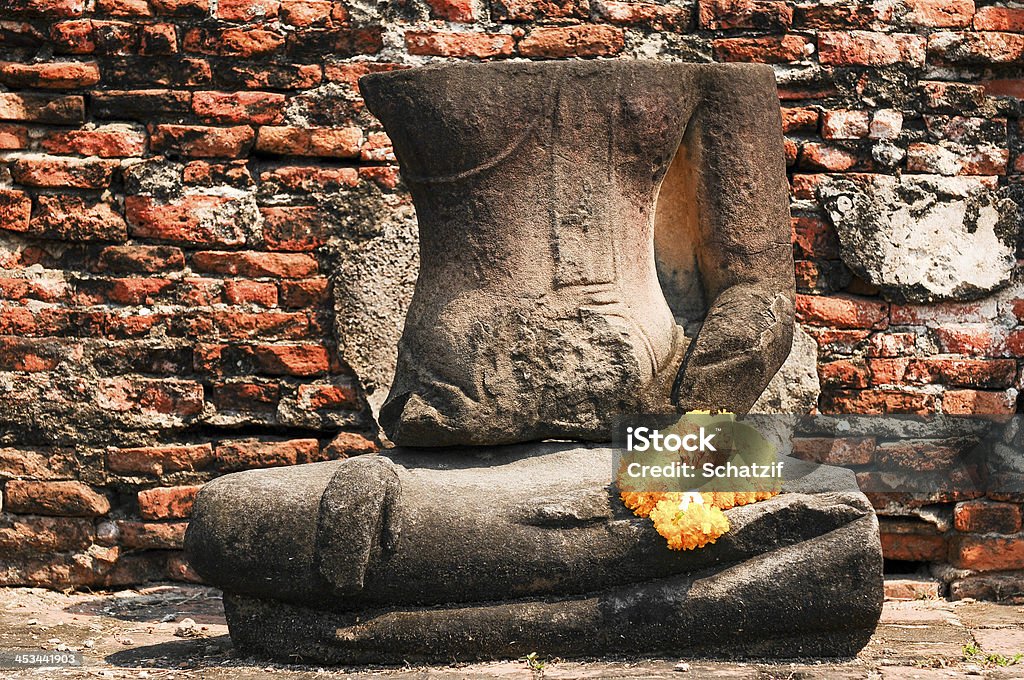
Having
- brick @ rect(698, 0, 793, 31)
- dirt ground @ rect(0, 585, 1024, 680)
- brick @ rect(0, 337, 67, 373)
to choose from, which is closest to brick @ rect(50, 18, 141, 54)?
brick @ rect(0, 337, 67, 373)

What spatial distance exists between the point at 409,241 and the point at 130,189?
2.87ft

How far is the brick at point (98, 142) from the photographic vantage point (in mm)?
4039

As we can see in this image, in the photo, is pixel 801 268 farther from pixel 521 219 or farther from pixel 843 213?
pixel 521 219

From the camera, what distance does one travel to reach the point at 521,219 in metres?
3.01

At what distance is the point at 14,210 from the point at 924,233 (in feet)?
9.20

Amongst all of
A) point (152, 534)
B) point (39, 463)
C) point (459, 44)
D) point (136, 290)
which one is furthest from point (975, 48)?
point (39, 463)

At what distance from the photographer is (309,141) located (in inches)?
159

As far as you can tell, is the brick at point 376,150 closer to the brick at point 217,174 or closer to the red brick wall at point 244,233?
the red brick wall at point 244,233

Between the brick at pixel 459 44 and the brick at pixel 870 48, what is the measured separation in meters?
0.99

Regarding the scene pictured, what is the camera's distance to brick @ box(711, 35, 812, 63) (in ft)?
13.4

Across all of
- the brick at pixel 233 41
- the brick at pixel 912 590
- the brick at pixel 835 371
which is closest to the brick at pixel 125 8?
the brick at pixel 233 41

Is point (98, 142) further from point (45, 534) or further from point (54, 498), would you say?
point (45, 534)

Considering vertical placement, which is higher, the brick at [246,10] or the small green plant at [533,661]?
the brick at [246,10]

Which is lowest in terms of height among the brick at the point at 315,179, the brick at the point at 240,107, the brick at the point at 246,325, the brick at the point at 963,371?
the brick at the point at 963,371
